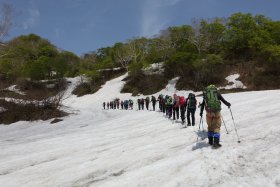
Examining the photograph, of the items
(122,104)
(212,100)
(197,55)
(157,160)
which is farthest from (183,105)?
(197,55)

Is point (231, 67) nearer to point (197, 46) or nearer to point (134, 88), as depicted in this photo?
point (197, 46)

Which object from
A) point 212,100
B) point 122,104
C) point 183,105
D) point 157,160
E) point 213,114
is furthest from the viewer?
point 122,104

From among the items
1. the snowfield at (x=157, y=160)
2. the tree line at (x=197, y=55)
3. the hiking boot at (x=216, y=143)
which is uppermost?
the tree line at (x=197, y=55)

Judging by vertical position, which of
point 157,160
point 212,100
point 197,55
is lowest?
point 157,160

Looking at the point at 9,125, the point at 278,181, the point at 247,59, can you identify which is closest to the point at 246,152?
the point at 278,181

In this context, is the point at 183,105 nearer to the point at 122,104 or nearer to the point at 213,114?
the point at 213,114

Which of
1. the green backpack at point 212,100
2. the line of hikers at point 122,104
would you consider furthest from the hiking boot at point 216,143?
the line of hikers at point 122,104

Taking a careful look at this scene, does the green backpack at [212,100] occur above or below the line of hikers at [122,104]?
above

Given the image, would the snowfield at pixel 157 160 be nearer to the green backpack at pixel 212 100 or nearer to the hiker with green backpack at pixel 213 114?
the hiker with green backpack at pixel 213 114

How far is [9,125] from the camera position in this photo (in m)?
28.9

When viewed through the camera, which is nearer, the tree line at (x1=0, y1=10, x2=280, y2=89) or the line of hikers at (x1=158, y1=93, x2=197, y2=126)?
the line of hikers at (x1=158, y1=93, x2=197, y2=126)

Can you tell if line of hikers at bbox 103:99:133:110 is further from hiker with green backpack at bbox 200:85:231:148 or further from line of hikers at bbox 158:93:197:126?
hiker with green backpack at bbox 200:85:231:148

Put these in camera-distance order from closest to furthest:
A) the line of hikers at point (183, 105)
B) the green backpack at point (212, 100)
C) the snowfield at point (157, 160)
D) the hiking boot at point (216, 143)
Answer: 1. the snowfield at point (157, 160)
2. the hiking boot at point (216, 143)
3. the green backpack at point (212, 100)
4. the line of hikers at point (183, 105)

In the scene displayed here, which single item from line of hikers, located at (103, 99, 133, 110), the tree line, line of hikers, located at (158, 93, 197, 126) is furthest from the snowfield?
the tree line
